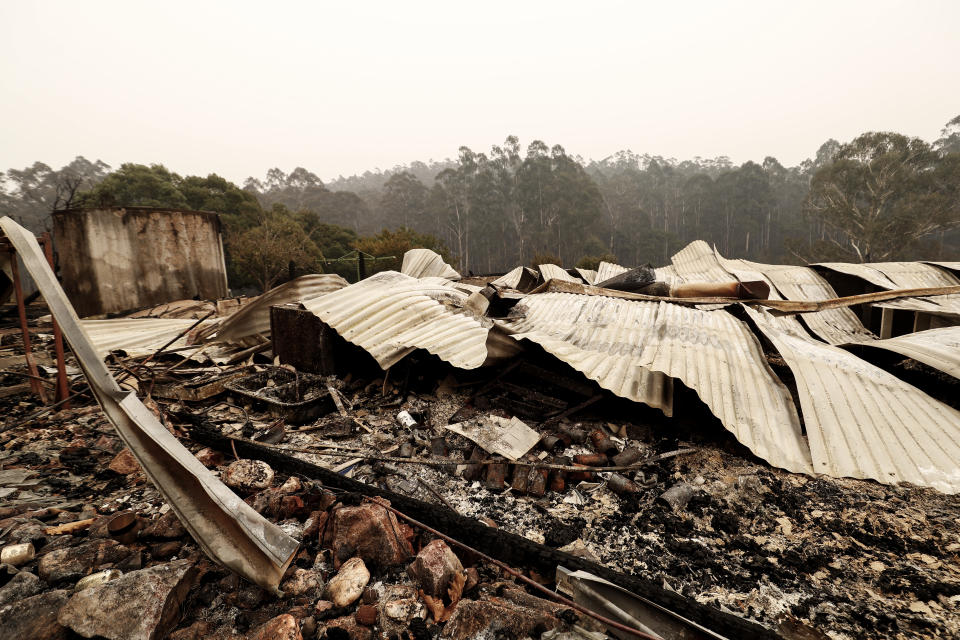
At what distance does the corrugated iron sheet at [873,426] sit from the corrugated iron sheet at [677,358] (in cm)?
14

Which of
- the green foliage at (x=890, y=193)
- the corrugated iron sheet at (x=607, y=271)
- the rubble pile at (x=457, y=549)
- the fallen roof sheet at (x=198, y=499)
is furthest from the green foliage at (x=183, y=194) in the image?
the green foliage at (x=890, y=193)

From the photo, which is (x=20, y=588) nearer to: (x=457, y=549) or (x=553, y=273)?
(x=457, y=549)

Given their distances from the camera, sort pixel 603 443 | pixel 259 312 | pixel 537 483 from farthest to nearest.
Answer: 1. pixel 259 312
2. pixel 603 443
3. pixel 537 483

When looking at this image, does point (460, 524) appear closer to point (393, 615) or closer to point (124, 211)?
point (393, 615)

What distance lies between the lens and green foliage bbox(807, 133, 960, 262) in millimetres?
25141

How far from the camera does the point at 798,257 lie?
2905 centimetres

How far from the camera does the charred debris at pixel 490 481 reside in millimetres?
1484

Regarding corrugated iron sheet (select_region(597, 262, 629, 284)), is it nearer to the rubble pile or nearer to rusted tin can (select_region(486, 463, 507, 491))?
the rubble pile

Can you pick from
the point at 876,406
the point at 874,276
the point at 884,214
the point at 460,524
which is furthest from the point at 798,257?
the point at 460,524

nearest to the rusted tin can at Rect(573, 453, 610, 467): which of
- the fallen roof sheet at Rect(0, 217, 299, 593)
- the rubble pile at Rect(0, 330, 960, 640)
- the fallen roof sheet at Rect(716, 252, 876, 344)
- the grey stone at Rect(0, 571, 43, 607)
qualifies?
the rubble pile at Rect(0, 330, 960, 640)

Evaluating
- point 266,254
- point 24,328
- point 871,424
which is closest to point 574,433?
point 871,424

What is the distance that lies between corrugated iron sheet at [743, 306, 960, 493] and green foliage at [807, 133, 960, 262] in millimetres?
32407

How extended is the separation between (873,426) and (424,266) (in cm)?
804

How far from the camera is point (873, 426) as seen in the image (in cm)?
228
